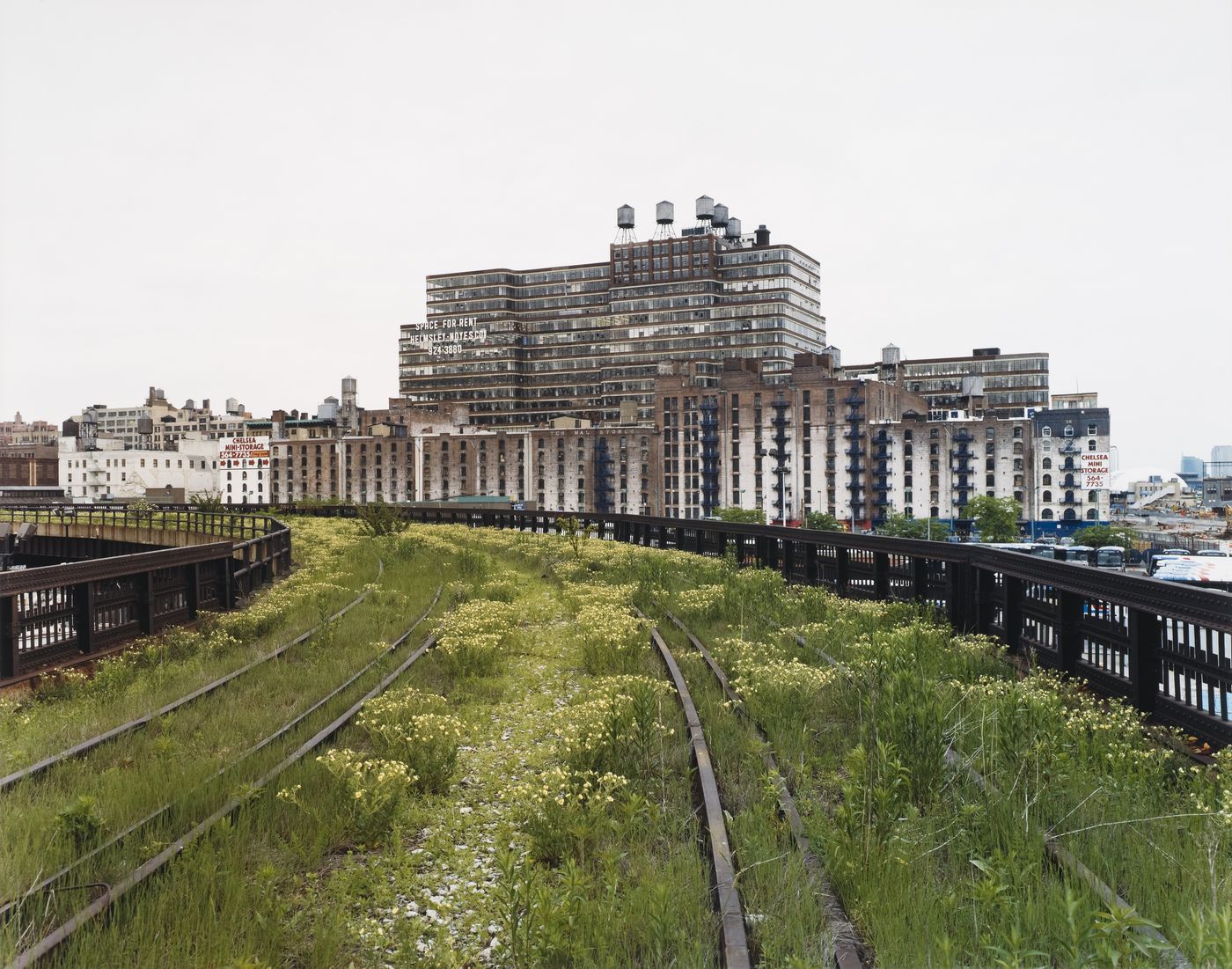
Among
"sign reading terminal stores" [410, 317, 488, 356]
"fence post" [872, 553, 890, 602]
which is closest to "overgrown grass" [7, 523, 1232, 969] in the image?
"fence post" [872, 553, 890, 602]

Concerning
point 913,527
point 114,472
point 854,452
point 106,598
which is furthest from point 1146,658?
point 114,472

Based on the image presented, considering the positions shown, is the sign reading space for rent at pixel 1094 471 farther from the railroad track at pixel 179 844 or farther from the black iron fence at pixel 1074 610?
the railroad track at pixel 179 844

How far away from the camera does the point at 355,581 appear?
21797mm

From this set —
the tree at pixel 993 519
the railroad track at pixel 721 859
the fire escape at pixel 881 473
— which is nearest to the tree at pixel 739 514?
the fire escape at pixel 881 473

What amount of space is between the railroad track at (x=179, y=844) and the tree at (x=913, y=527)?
99716 millimetres

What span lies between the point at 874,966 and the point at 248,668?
9282mm

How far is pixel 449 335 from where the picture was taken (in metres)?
176

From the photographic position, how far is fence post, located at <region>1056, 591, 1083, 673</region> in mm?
9797

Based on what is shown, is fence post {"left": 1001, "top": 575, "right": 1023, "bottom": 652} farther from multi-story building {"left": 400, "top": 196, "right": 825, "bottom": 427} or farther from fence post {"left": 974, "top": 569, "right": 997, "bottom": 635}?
multi-story building {"left": 400, "top": 196, "right": 825, "bottom": 427}

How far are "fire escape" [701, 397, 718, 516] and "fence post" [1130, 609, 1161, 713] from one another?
11689 cm

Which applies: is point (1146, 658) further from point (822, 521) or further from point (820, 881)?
point (822, 521)

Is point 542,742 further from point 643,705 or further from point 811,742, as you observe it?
point 811,742

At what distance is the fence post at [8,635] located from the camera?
34.9ft

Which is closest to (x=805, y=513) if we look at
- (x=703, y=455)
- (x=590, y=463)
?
(x=703, y=455)
